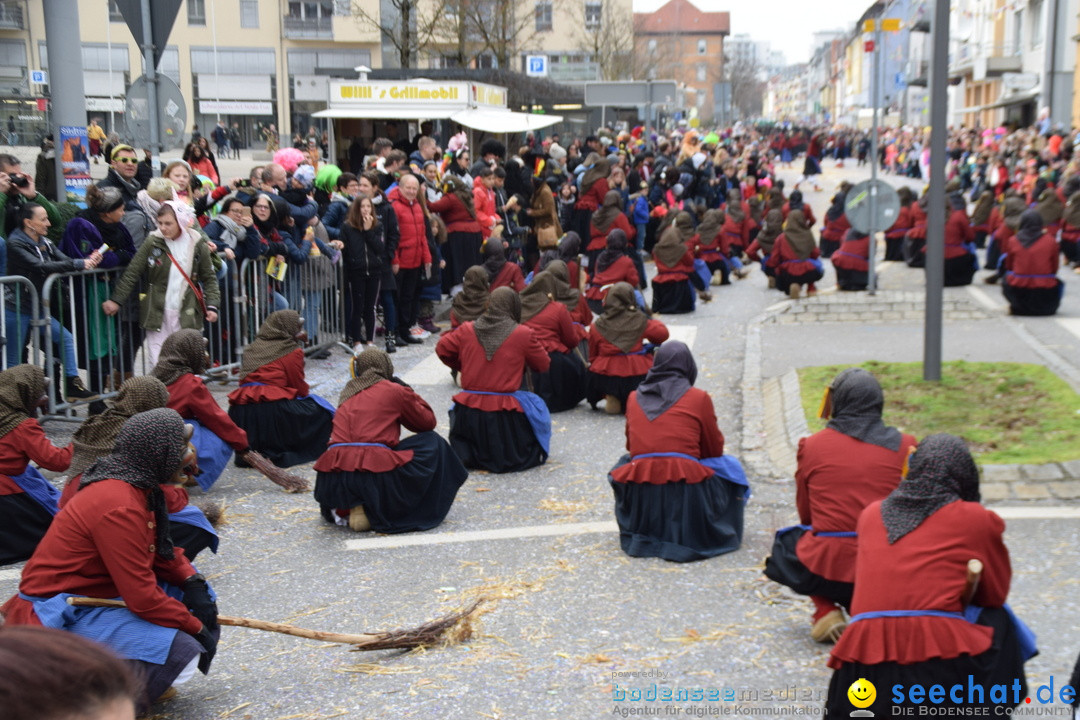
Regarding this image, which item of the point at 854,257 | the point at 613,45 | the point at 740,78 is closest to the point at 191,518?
the point at 854,257

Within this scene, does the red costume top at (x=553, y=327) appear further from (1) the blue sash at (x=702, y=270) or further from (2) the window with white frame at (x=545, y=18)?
(2) the window with white frame at (x=545, y=18)

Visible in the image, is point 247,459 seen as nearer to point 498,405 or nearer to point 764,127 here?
point 498,405

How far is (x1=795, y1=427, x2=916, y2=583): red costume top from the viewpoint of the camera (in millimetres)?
5496

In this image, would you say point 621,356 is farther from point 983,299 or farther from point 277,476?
point 983,299

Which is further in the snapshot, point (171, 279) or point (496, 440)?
point (171, 279)

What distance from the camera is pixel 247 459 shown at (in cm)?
834

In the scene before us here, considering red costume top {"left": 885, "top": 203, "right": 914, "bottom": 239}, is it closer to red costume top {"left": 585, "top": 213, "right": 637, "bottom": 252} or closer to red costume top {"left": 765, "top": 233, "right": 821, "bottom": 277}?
red costume top {"left": 765, "top": 233, "right": 821, "bottom": 277}

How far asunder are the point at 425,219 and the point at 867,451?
9013mm

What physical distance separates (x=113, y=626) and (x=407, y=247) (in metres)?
9.13

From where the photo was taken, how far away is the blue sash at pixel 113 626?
4.68 metres

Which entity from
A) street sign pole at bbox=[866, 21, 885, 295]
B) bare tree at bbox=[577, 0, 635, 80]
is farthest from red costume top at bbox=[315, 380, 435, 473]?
bare tree at bbox=[577, 0, 635, 80]

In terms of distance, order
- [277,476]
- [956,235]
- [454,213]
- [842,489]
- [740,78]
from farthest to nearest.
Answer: [740,78] → [956,235] → [454,213] → [277,476] → [842,489]

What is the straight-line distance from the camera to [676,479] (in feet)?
22.7

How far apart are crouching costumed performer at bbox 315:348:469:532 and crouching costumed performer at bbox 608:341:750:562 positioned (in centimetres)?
120
